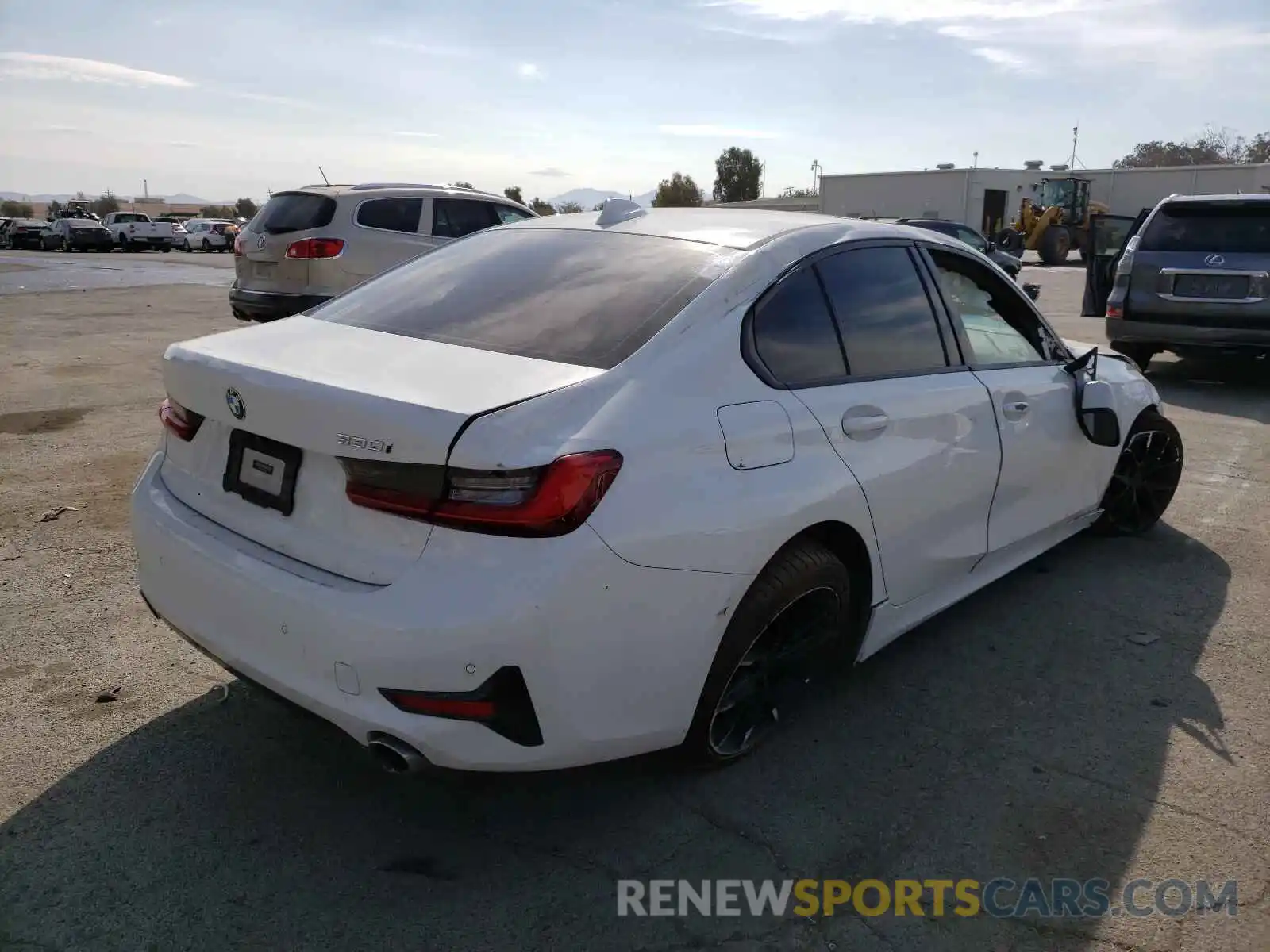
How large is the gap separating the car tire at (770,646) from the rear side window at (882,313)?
2.24 feet

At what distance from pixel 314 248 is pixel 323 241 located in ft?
0.39

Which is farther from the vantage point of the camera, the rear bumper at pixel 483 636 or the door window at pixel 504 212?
the door window at pixel 504 212

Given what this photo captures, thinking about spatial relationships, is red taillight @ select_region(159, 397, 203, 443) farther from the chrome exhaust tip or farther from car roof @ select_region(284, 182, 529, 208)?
car roof @ select_region(284, 182, 529, 208)

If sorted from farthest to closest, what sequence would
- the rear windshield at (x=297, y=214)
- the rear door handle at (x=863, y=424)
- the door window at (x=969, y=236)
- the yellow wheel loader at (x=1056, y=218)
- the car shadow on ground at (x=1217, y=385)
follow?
the yellow wheel loader at (x=1056, y=218), the door window at (x=969, y=236), the rear windshield at (x=297, y=214), the car shadow on ground at (x=1217, y=385), the rear door handle at (x=863, y=424)

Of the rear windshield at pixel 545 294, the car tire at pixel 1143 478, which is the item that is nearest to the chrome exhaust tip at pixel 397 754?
the rear windshield at pixel 545 294

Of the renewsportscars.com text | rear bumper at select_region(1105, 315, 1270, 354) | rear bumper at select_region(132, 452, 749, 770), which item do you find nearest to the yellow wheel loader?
rear bumper at select_region(1105, 315, 1270, 354)

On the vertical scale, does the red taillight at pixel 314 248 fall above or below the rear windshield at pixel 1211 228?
below

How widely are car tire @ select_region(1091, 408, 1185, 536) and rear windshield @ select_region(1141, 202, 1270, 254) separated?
498 cm

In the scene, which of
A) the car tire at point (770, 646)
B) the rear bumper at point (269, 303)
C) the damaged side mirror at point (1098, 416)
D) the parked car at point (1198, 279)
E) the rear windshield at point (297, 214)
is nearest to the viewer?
the car tire at point (770, 646)

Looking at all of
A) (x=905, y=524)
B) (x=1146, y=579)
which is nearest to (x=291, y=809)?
(x=905, y=524)

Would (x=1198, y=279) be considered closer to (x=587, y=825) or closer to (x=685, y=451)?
(x=685, y=451)

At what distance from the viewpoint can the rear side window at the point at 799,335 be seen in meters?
2.82

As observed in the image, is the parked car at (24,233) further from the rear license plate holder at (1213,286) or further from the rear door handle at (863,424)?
the rear door handle at (863,424)

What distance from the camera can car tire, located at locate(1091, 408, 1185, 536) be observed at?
16.0 feet
